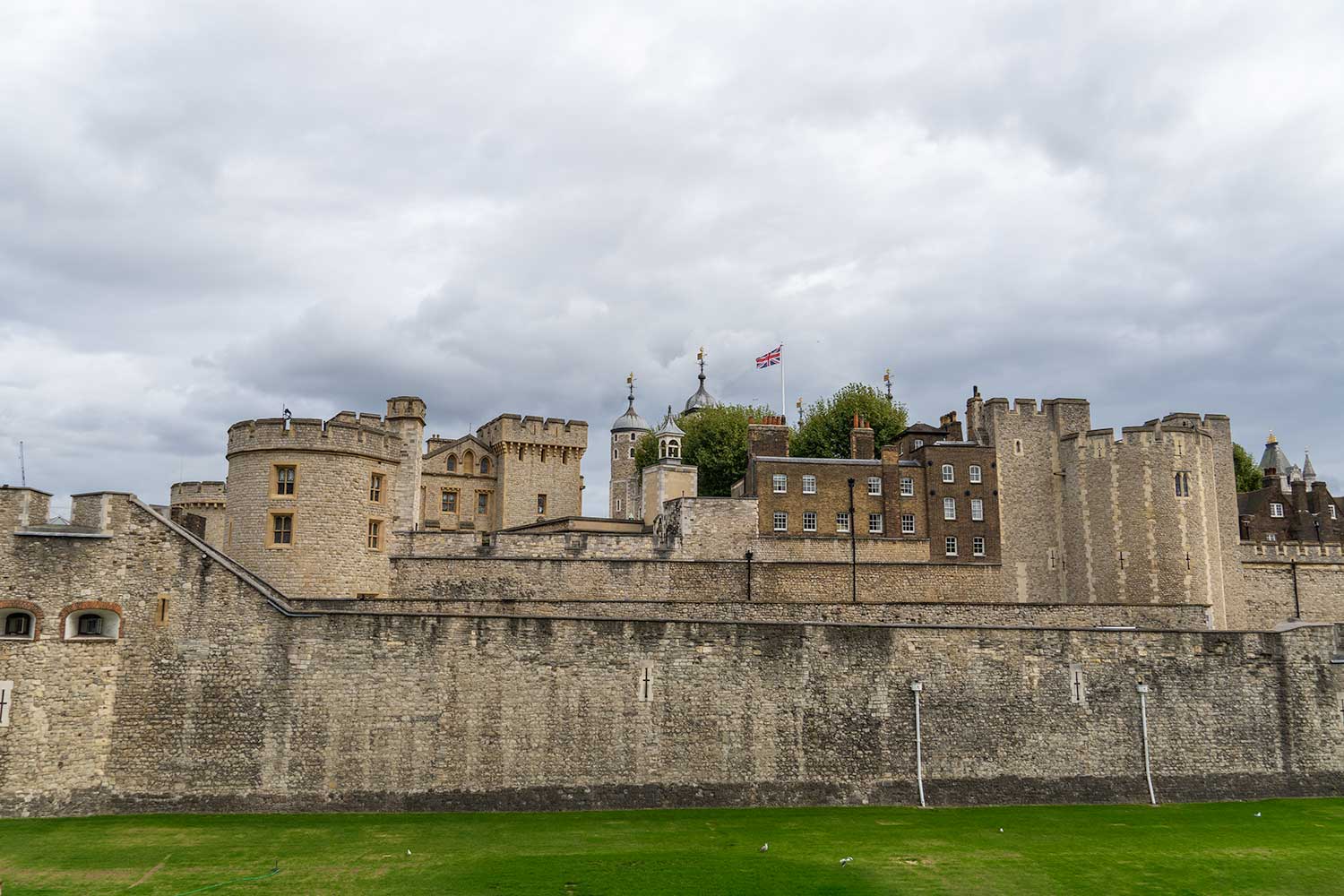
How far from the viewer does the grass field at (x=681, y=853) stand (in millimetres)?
18859

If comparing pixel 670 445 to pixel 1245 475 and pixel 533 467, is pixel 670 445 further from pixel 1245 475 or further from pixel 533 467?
pixel 1245 475

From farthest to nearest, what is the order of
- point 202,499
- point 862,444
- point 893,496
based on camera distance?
point 202,499
point 862,444
point 893,496

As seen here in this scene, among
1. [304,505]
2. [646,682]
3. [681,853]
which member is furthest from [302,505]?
[681,853]

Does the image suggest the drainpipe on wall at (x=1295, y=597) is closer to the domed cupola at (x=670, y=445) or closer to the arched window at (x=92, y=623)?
the domed cupola at (x=670, y=445)

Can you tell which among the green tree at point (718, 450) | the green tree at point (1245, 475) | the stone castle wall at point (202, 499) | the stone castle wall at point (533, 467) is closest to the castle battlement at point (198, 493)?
the stone castle wall at point (202, 499)

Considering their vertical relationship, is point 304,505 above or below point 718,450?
below

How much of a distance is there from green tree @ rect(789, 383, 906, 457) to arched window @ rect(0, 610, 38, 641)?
44.0 meters

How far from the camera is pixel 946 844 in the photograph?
22125mm

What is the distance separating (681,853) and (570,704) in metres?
5.15

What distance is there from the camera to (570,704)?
24828 mm

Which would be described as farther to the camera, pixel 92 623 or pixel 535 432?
pixel 535 432

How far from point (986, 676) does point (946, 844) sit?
19.1ft

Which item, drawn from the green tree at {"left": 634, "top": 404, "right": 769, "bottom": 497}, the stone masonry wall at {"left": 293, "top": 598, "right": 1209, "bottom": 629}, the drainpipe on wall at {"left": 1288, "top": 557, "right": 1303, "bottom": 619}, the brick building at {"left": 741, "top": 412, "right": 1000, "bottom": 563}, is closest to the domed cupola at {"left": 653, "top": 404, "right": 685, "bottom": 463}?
the green tree at {"left": 634, "top": 404, "right": 769, "bottom": 497}

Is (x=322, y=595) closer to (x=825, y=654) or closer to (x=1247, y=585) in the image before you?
(x=825, y=654)
